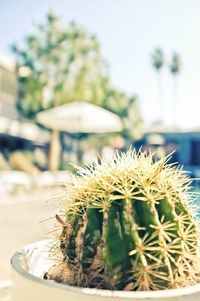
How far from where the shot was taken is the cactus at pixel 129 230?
95 cm

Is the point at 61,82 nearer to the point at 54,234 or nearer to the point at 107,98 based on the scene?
the point at 107,98

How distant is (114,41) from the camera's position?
1228 inches

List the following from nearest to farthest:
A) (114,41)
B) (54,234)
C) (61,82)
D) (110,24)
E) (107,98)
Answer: (54,234)
(61,82)
(107,98)
(110,24)
(114,41)

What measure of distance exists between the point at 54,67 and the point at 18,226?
50.5 feet

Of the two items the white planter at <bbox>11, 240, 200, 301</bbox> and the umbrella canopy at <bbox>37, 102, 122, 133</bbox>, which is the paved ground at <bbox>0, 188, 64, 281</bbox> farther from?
the umbrella canopy at <bbox>37, 102, 122, 133</bbox>

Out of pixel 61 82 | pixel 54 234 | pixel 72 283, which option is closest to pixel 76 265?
pixel 72 283

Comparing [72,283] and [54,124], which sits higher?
[54,124]

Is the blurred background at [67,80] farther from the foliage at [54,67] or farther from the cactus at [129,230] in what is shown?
the cactus at [129,230]

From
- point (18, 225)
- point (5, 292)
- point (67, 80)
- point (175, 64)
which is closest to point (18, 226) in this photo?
point (18, 225)

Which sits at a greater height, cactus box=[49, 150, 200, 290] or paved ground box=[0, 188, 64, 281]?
cactus box=[49, 150, 200, 290]

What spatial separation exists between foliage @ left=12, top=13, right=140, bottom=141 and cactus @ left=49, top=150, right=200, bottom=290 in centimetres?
2034

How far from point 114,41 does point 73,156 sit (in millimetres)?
9208

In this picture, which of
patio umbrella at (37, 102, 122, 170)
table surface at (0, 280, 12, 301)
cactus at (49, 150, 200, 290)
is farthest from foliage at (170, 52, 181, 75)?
cactus at (49, 150, 200, 290)

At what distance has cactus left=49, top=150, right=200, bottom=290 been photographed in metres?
0.95
